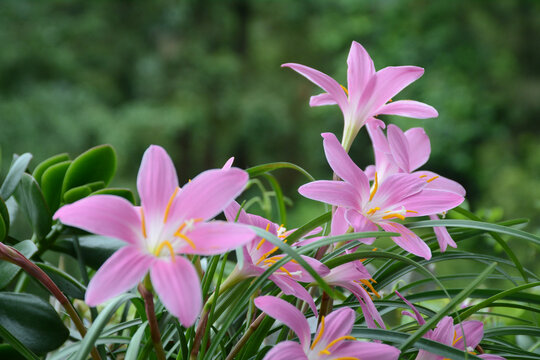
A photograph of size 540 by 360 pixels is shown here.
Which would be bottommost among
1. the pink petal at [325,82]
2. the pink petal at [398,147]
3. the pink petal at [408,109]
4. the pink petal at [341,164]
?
the pink petal at [341,164]

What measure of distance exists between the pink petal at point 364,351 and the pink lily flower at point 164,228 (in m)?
0.08

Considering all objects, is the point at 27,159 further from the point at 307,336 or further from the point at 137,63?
the point at 137,63

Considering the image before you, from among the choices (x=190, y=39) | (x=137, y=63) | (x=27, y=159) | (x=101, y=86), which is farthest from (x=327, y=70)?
(x=27, y=159)

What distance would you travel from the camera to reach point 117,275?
0.19 metres

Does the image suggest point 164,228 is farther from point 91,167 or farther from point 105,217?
point 91,167

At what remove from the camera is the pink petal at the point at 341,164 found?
26cm

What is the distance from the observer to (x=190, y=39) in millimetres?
5297

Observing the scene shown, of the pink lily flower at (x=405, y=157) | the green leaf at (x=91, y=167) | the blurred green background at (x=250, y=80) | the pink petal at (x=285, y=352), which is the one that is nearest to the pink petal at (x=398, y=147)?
the pink lily flower at (x=405, y=157)

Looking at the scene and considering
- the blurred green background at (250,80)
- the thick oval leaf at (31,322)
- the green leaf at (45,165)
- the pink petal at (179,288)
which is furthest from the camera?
the blurred green background at (250,80)

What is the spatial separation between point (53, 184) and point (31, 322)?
0.11 m

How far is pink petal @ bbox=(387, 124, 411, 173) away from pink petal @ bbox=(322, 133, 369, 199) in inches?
0.8

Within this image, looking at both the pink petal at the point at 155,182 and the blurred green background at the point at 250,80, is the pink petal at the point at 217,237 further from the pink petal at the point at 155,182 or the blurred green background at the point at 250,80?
the blurred green background at the point at 250,80

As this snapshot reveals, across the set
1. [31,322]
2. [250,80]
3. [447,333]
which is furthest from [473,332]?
[250,80]

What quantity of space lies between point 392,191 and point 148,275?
13cm
